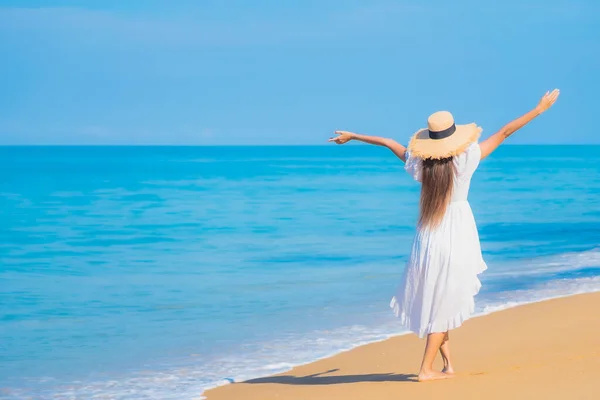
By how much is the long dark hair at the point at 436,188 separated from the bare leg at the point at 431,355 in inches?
25.6

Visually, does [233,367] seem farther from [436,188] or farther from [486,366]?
[436,188]

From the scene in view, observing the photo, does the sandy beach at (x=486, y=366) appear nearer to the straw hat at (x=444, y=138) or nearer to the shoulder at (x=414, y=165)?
the shoulder at (x=414, y=165)

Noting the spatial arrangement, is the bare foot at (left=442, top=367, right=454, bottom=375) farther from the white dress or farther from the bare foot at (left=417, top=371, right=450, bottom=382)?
the white dress

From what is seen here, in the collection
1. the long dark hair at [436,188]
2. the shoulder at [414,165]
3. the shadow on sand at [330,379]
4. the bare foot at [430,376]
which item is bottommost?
the bare foot at [430,376]

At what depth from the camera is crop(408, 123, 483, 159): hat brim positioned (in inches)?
199

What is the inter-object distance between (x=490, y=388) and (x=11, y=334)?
17.7 ft

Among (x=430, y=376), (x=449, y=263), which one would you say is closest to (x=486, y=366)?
(x=430, y=376)

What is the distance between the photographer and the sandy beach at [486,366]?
5098 millimetres

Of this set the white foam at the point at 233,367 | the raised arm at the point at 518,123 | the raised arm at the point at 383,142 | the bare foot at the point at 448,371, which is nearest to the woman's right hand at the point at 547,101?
the raised arm at the point at 518,123

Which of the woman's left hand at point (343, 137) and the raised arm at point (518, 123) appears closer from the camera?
the raised arm at point (518, 123)

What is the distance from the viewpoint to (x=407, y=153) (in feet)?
17.1

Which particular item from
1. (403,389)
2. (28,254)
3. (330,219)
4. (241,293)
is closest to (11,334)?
(241,293)

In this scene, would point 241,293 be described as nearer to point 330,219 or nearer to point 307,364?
point 307,364

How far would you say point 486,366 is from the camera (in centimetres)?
618
